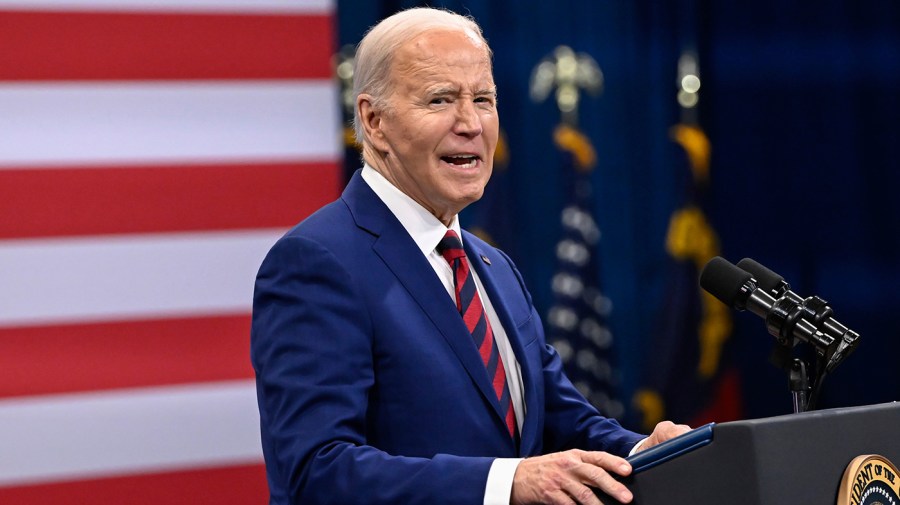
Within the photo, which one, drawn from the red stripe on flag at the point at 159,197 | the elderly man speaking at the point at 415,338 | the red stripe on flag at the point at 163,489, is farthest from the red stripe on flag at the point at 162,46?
the elderly man speaking at the point at 415,338

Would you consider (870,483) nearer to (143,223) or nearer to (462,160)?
(462,160)

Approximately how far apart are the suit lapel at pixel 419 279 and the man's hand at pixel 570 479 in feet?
0.81

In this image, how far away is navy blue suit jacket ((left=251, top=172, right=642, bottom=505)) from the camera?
1299mm

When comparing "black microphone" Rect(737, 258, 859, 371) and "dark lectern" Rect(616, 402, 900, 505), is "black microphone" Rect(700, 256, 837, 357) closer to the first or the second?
"black microphone" Rect(737, 258, 859, 371)

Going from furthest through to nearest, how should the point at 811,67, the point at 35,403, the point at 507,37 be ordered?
the point at 811,67 → the point at 507,37 → the point at 35,403

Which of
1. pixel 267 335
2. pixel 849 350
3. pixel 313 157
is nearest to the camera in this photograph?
pixel 849 350

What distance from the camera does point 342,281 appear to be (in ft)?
4.67

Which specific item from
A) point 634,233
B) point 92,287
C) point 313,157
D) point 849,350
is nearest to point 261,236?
point 313,157

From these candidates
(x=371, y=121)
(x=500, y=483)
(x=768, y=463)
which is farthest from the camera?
(x=371, y=121)

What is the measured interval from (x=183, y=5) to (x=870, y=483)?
2.11 meters

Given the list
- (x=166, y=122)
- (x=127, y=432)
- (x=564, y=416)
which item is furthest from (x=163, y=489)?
(x=564, y=416)

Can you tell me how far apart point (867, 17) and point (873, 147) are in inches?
17.8

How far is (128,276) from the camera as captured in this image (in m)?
2.70

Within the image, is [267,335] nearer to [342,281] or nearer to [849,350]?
[342,281]
